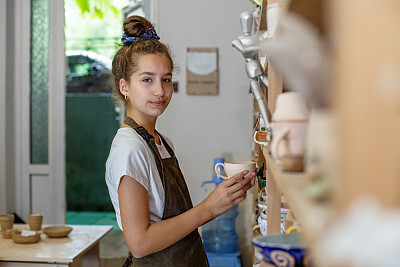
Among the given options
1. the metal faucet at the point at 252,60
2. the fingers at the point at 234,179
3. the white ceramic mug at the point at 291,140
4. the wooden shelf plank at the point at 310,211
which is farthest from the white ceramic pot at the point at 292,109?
the fingers at the point at 234,179

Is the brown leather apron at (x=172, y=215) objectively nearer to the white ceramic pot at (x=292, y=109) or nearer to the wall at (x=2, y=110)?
the white ceramic pot at (x=292, y=109)

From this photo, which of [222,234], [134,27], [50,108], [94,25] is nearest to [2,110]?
[50,108]

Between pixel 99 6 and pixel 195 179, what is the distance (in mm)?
2830

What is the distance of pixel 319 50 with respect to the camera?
0.39 m

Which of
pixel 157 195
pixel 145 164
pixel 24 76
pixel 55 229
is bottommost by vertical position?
pixel 55 229

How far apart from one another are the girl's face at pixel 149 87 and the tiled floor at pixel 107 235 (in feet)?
8.44

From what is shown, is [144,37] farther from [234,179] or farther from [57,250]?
[57,250]

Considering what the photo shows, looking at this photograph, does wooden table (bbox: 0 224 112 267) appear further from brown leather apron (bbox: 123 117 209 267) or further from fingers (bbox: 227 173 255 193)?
fingers (bbox: 227 173 255 193)

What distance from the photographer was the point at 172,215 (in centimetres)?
150

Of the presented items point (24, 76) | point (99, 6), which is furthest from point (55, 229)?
point (99, 6)

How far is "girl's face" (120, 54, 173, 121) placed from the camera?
1.57 meters

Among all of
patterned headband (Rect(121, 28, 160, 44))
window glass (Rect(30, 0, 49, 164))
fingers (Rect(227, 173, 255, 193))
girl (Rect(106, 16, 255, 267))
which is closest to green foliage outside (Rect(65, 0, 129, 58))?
window glass (Rect(30, 0, 49, 164))

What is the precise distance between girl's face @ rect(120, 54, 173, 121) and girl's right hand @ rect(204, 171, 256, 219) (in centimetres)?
38

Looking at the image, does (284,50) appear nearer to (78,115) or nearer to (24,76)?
(24,76)
